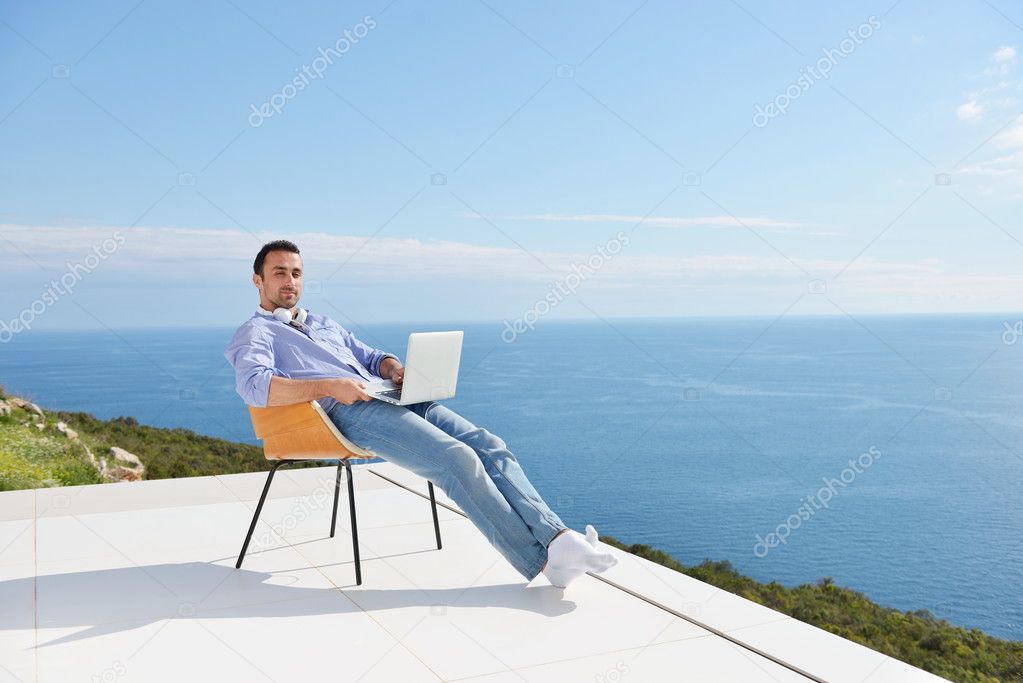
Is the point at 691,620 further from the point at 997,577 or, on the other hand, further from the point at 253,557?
the point at 997,577

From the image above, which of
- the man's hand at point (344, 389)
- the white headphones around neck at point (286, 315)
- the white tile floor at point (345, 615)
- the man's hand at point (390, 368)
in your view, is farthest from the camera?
the man's hand at point (390, 368)

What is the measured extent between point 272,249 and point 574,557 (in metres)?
1.33

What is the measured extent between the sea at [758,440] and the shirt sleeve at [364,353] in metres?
14.7

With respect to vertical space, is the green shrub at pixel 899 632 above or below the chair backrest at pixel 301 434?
above

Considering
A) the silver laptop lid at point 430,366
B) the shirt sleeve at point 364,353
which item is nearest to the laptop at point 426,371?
the silver laptop lid at point 430,366

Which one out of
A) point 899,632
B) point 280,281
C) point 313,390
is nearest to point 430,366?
point 313,390

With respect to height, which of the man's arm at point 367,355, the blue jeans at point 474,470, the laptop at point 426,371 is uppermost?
the man's arm at point 367,355

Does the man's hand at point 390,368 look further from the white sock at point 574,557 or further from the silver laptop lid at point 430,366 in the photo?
the white sock at point 574,557

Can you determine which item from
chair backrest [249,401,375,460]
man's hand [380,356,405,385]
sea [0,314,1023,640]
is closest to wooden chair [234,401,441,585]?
chair backrest [249,401,375,460]

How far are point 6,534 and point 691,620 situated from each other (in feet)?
7.77

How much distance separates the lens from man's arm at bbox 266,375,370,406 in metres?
2.37

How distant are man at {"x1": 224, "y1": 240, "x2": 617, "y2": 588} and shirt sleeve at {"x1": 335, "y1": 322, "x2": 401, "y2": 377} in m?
0.08

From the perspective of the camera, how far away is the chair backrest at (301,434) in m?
A: 2.41

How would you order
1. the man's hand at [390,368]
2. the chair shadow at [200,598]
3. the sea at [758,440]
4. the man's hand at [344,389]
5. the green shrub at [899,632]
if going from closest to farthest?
the chair shadow at [200,598] → the man's hand at [344,389] → the man's hand at [390,368] → the green shrub at [899,632] → the sea at [758,440]
